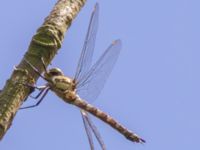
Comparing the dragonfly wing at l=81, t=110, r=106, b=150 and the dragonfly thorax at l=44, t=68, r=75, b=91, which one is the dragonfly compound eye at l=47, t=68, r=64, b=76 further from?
the dragonfly wing at l=81, t=110, r=106, b=150

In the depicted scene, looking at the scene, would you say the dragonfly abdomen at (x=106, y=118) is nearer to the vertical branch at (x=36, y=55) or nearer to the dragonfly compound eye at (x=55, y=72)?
the dragonfly compound eye at (x=55, y=72)

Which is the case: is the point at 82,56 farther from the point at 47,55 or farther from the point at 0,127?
the point at 0,127

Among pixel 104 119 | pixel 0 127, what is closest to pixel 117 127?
pixel 104 119

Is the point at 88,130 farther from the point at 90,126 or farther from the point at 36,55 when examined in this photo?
the point at 36,55

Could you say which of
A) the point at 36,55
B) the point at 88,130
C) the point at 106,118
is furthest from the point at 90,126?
the point at 36,55

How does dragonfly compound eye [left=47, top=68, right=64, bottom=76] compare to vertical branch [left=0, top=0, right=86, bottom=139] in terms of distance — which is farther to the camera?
dragonfly compound eye [left=47, top=68, right=64, bottom=76]
